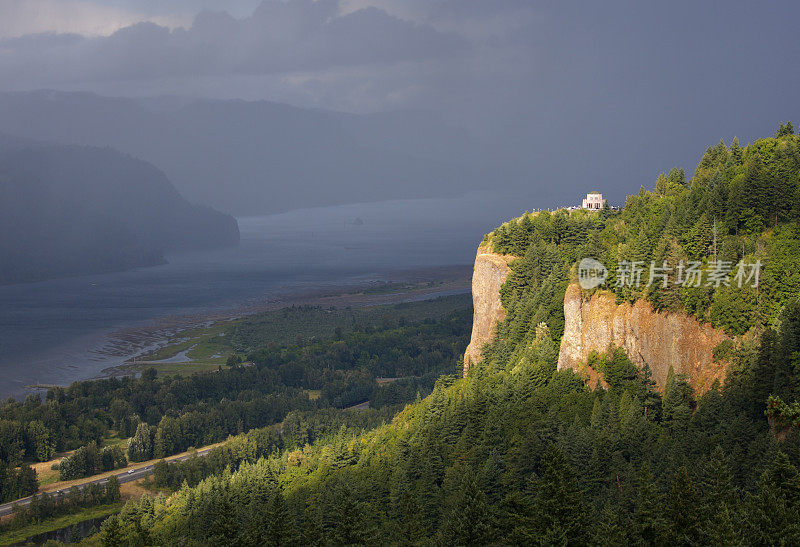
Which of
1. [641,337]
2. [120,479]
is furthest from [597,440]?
[120,479]

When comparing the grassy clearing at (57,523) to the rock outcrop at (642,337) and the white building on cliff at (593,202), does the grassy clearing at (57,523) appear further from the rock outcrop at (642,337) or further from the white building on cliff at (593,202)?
the white building on cliff at (593,202)

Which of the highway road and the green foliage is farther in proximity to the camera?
the green foliage

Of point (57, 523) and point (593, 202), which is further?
point (593, 202)

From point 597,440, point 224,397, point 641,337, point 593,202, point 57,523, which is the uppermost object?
point 593,202

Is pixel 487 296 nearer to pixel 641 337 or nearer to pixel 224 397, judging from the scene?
pixel 641 337

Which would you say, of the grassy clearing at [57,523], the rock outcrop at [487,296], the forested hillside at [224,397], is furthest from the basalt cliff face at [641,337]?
the forested hillside at [224,397]

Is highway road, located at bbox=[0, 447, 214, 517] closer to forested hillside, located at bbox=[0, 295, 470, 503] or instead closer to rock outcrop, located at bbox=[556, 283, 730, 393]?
forested hillside, located at bbox=[0, 295, 470, 503]

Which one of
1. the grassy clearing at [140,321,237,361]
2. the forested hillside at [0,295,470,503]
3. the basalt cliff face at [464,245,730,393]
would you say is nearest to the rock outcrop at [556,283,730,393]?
the basalt cliff face at [464,245,730,393]
